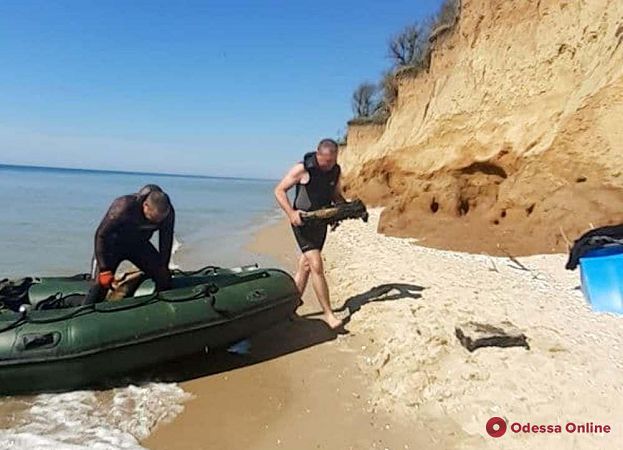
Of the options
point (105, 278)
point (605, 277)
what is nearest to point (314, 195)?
point (105, 278)

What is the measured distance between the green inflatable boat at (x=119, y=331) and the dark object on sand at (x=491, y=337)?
5.14ft

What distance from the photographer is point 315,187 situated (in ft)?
15.1

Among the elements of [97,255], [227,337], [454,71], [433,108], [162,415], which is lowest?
[162,415]

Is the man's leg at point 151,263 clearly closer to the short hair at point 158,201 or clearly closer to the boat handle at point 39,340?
the short hair at point 158,201

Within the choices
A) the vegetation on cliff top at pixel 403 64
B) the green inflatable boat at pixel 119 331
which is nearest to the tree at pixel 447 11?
the vegetation on cliff top at pixel 403 64

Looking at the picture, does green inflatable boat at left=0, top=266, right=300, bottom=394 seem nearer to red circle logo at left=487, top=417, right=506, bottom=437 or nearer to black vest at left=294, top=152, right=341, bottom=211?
black vest at left=294, top=152, right=341, bottom=211

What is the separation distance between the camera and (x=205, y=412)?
3416 mm

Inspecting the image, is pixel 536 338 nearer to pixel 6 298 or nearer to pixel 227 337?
pixel 227 337

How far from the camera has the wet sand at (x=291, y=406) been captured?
3.00 metres

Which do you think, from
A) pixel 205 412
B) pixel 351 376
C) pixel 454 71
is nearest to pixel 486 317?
pixel 351 376

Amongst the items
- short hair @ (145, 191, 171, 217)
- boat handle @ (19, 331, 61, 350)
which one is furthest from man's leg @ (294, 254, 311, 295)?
boat handle @ (19, 331, 61, 350)

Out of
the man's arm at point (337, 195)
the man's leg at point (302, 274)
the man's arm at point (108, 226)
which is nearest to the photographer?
the man's arm at point (108, 226)

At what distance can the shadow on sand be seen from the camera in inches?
157

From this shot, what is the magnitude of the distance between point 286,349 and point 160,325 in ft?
4.19
